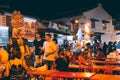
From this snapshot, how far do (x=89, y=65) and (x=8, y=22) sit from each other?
619cm

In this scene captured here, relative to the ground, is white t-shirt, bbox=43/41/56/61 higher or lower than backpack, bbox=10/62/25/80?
higher

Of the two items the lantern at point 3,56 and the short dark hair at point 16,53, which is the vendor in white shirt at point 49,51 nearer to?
the short dark hair at point 16,53

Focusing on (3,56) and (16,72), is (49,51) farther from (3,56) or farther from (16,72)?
(3,56)

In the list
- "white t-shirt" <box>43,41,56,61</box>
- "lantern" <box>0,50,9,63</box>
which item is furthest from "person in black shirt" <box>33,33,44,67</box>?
"lantern" <box>0,50,9,63</box>

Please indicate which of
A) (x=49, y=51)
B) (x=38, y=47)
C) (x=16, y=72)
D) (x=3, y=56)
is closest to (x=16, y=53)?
(x=16, y=72)

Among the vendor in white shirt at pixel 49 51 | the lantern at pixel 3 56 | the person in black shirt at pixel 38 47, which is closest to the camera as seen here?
the lantern at pixel 3 56

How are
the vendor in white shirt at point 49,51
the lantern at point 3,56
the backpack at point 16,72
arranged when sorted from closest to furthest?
the lantern at point 3,56, the backpack at point 16,72, the vendor in white shirt at point 49,51

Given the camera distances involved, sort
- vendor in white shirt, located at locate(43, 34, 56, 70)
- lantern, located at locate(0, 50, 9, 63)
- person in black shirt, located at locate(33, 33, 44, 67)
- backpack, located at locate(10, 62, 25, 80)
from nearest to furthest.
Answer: lantern, located at locate(0, 50, 9, 63)
backpack, located at locate(10, 62, 25, 80)
vendor in white shirt, located at locate(43, 34, 56, 70)
person in black shirt, located at locate(33, 33, 44, 67)

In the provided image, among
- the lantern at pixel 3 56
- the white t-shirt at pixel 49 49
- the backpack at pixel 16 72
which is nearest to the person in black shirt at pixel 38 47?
the white t-shirt at pixel 49 49

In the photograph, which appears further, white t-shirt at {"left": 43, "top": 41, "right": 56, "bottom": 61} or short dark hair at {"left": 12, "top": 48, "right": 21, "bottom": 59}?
white t-shirt at {"left": 43, "top": 41, "right": 56, "bottom": 61}

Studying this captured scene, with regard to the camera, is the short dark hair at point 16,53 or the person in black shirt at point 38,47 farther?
the person in black shirt at point 38,47

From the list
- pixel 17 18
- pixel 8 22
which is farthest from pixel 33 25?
pixel 17 18

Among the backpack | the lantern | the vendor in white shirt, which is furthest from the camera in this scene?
the vendor in white shirt

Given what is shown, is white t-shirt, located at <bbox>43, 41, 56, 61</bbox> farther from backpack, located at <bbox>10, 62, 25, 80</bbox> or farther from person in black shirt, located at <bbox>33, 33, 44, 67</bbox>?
backpack, located at <bbox>10, 62, 25, 80</bbox>
